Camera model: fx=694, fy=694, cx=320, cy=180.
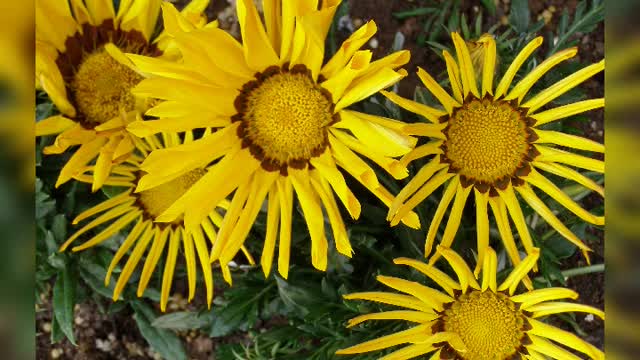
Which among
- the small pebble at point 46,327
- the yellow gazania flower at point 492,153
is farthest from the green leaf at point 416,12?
the small pebble at point 46,327

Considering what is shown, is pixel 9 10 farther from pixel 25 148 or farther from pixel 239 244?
pixel 239 244

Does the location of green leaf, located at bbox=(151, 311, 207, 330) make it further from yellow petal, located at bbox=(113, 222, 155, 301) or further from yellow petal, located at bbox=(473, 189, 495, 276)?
yellow petal, located at bbox=(473, 189, 495, 276)

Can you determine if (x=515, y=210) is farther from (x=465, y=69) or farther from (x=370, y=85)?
(x=370, y=85)

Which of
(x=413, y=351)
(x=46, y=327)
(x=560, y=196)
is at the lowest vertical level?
(x=46, y=327)

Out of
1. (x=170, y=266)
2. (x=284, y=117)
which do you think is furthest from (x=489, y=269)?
(x=170, y=266)

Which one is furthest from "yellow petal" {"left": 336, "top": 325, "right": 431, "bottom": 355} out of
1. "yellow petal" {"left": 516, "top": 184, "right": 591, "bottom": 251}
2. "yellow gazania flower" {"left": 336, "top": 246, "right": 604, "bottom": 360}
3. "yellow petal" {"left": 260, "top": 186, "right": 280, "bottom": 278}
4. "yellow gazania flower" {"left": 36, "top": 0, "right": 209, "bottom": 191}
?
"yellow gazania flower" {"left": 36, "top": 0, "right": 209, "bottom": 191}

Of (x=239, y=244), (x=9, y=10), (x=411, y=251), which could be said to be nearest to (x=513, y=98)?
(x=411, y=251)

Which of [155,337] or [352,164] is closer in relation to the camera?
[352,164]
